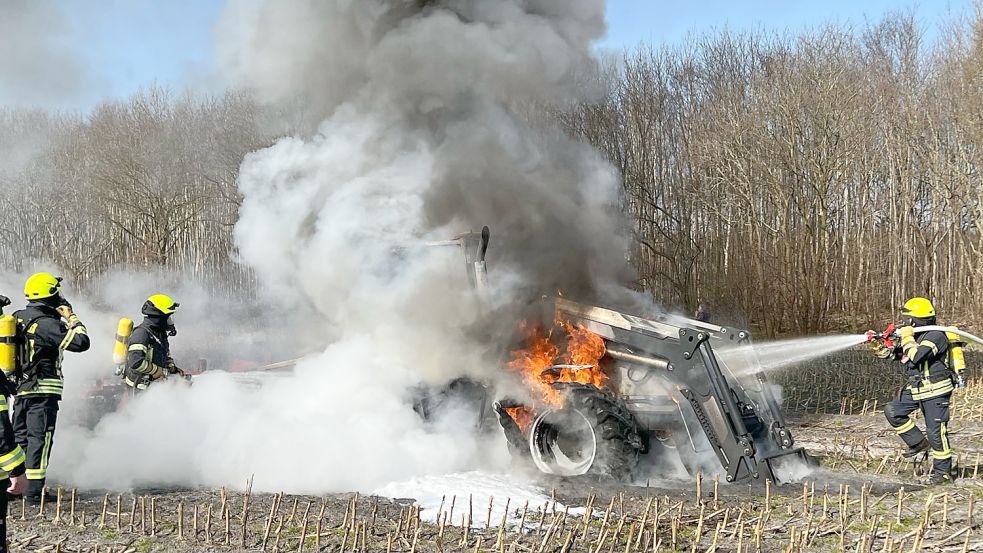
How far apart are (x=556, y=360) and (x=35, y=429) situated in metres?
4.78

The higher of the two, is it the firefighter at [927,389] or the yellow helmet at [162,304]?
the yellow helmet at [162,304]

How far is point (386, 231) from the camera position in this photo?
8.39m

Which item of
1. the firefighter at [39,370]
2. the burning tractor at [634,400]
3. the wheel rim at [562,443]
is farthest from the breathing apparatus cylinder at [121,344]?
the wheel rim at [562,443]

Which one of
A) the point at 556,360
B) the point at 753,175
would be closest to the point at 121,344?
the point at 556,360

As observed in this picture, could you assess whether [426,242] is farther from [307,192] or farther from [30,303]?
[30,303]

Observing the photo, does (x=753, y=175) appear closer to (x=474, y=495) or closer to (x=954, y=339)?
(x=954, y=339)

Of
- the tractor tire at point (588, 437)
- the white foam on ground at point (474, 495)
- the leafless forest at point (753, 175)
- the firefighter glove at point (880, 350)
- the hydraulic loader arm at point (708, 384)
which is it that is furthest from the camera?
the leafless forest at point (753, 175)

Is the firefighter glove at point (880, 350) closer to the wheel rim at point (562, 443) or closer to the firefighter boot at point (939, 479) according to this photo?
the firefighter boot at point (939, 479)

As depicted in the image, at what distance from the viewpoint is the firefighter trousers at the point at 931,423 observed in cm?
769

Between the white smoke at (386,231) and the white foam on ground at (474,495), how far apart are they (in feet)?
1.74

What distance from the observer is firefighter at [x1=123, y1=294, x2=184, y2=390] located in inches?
339

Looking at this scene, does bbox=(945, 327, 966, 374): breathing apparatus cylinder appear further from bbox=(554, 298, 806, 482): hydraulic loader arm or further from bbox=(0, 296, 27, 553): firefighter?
bbox=(0, 296, 27, 553): firefighter

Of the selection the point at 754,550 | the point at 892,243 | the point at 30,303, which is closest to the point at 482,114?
the point at 30,303

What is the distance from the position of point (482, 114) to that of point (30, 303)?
4896 mm
